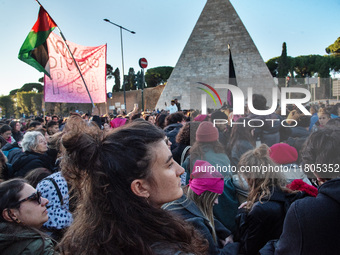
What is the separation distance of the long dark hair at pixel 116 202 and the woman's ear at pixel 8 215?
60 cm

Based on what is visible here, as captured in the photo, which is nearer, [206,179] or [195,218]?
[195,218]

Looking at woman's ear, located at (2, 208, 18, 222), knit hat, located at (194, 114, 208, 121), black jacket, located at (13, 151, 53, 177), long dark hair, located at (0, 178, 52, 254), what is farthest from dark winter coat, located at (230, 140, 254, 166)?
black jacket, located at (13, 151, 53, 177)

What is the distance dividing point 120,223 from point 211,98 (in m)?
1.38

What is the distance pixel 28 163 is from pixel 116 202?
7.50 ft

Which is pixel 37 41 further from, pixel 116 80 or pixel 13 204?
pixel 116 80

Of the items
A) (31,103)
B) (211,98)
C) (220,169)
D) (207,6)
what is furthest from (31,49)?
(31,103)

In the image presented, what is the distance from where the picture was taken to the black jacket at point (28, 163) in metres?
2.69

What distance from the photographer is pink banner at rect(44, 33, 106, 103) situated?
4863mm

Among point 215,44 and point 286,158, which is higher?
point 215,44

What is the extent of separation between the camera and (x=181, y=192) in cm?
101

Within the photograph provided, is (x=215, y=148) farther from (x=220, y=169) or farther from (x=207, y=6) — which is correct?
(x=207, y=6)

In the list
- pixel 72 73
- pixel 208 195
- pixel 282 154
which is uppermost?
pixel 72 73

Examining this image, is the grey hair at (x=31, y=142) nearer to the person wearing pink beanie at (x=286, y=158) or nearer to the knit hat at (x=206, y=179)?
the knit hat at (x=206, y=179)

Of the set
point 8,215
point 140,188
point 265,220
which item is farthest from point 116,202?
point 265,220
